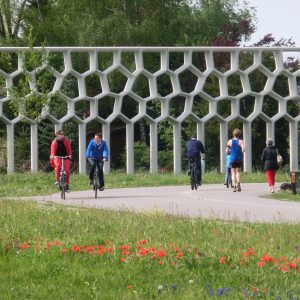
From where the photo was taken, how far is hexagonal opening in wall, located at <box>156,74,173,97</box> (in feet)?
160

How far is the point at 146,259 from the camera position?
929 cm

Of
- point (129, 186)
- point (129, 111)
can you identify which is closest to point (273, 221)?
point (129, 186)

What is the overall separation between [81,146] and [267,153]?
1443 cm

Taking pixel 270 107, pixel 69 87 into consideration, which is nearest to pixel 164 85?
pixel 69 87

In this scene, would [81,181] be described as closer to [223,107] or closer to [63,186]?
[63,186]

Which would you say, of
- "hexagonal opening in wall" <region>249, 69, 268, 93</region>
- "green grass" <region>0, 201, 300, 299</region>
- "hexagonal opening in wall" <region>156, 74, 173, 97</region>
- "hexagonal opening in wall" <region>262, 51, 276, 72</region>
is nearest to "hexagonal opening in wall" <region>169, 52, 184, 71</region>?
"hexagonal opening in wall" <region>156, 74, 173, 97</region>

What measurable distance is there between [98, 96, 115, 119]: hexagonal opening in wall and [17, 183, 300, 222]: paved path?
827 inches

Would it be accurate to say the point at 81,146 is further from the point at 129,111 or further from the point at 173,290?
the point at 173,290

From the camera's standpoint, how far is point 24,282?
8633 millimetres

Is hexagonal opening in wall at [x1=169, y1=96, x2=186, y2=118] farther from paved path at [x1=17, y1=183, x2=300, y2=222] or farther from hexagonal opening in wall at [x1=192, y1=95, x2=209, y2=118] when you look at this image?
paved path at [x1=17, y1=183, x2=300, y2=222]

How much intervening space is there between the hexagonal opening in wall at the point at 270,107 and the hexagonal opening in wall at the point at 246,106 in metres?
1.13

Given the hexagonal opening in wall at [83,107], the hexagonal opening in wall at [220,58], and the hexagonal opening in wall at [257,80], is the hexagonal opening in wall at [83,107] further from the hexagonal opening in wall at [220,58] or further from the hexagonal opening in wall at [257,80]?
the hexagonal opening in wall at [257,80]

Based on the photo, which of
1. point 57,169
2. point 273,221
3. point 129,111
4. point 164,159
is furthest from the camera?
point 129,111

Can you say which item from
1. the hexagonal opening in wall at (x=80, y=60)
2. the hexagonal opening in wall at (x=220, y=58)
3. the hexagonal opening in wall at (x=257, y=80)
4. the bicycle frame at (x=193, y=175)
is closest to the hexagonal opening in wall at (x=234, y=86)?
the hexagonal opening in wall at (x=257, y=80)
